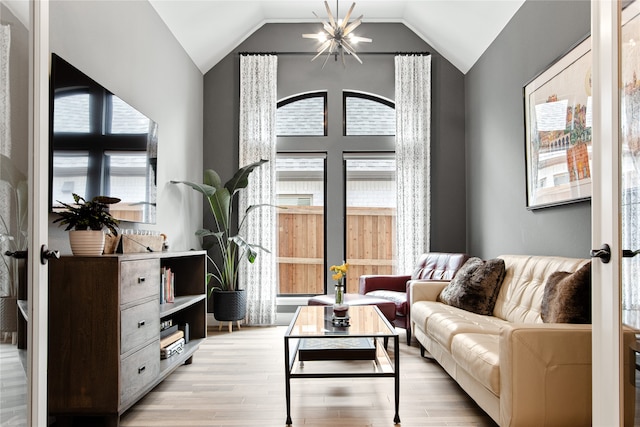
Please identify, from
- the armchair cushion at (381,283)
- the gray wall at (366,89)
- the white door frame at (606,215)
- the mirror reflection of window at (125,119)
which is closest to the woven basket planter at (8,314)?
the mirror reflection of window at (125,119)

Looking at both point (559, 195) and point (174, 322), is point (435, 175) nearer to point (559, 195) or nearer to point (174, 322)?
point (559, 195)

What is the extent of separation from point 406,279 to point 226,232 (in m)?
1.89

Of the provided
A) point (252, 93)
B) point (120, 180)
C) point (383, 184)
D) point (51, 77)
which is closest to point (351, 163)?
point (383, 184)

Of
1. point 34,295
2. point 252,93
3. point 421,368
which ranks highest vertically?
point 252,93

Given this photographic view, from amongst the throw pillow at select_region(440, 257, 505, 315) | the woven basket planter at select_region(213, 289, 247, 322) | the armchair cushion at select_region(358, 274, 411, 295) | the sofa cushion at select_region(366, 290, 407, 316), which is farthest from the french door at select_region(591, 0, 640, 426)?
the woven basket planter at select_region(213, 289, 247, 322)

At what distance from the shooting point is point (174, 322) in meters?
4.00

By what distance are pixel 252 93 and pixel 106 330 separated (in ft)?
12.2

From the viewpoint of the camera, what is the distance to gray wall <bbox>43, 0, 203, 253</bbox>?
2895 mm

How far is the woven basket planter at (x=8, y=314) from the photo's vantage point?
1.76 metres

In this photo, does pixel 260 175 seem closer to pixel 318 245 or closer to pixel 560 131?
pixel 318 245

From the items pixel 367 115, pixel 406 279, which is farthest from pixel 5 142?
pixel 367 115

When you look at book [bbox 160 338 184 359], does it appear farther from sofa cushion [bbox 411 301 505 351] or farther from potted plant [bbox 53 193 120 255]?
sofa cushion [bbox 411 301 505 351]

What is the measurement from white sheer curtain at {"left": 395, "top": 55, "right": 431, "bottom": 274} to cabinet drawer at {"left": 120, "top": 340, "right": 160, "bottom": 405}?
314cm

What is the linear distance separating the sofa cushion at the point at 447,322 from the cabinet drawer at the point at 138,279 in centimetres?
177
